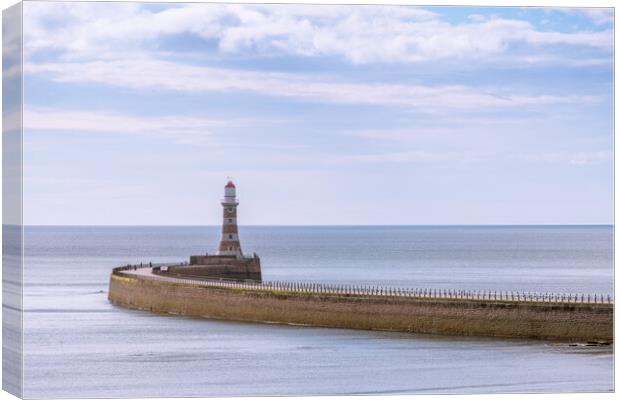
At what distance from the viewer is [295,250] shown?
182 meters

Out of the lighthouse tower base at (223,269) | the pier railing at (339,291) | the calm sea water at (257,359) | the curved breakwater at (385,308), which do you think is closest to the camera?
the calm sea water at (257,359)

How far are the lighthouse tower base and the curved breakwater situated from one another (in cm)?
375

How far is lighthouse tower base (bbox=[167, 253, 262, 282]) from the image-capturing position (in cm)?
7838

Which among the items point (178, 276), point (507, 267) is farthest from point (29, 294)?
point (507, 267)

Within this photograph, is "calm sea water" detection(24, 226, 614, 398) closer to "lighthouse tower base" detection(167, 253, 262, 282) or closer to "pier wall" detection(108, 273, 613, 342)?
"pier wall" detection(108, 273, 613, 342)

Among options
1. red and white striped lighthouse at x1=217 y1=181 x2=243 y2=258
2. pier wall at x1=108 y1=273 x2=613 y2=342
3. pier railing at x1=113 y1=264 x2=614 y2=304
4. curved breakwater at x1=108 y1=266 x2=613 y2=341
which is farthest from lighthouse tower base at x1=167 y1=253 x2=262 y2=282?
pier wall at x1=108 y1=273 x2=613 y2=342

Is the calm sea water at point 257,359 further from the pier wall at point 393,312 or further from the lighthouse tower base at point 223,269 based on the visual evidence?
the lighthouse tower base at point 223,269

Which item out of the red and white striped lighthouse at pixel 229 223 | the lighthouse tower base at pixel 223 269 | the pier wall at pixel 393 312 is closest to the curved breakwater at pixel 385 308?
the pier wall at pixel 393 312

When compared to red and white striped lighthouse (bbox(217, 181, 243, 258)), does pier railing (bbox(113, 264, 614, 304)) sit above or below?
below

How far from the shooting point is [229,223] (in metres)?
79.8

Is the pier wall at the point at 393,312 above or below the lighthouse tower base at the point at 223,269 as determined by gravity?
below

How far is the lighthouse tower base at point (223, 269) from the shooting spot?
78.4 meters

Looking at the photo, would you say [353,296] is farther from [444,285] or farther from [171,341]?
[444,285]

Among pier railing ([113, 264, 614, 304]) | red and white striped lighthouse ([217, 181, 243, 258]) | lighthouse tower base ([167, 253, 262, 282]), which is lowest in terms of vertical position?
pier railing ([113, 264, 614, 304])
